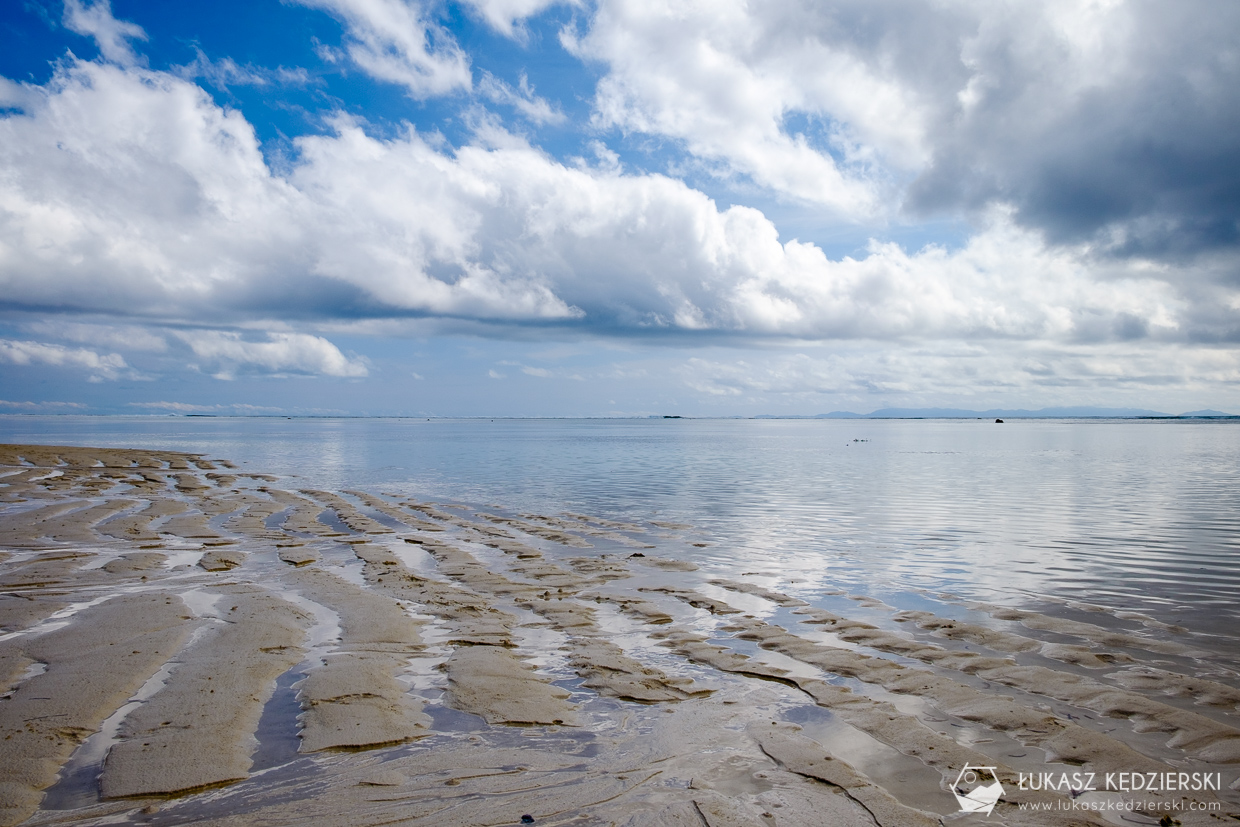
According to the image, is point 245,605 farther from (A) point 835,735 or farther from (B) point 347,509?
(B) point 347,509

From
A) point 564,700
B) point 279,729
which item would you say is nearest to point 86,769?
point 279,729

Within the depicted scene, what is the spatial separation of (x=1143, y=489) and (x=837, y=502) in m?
15.7

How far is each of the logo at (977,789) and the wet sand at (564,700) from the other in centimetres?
9

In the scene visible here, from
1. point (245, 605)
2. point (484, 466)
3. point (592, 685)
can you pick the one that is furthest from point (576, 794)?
point (484, 466)

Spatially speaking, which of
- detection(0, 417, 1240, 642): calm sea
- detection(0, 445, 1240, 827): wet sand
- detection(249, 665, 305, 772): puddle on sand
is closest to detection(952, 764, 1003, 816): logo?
detection(0, 445, 1240, 827): wet sand

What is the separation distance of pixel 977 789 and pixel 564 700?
4135 millimetres

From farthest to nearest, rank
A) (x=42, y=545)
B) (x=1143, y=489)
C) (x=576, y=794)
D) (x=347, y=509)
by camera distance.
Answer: (x=1143, y=489) → (x=347, y=509) → (x=42, y=545) → (x=576, y=794)

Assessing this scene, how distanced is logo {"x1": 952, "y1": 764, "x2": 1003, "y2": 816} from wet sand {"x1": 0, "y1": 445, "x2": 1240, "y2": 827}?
0.09m

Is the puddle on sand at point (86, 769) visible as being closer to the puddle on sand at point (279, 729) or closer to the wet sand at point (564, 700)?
the wet sand at point (564, 700)

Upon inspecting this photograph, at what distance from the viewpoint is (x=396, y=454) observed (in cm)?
6231

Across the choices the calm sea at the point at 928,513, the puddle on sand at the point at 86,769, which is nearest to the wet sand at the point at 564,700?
the puddle on sand at the point at 86,769

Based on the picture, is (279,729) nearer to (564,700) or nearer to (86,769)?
(86,769)

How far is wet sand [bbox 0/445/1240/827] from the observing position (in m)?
5.58

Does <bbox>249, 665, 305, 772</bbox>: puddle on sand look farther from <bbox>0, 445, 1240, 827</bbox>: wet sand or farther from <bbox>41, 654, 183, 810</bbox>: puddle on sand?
<bbox>41, 654, 183, 810</bbox>: puddle on sand
